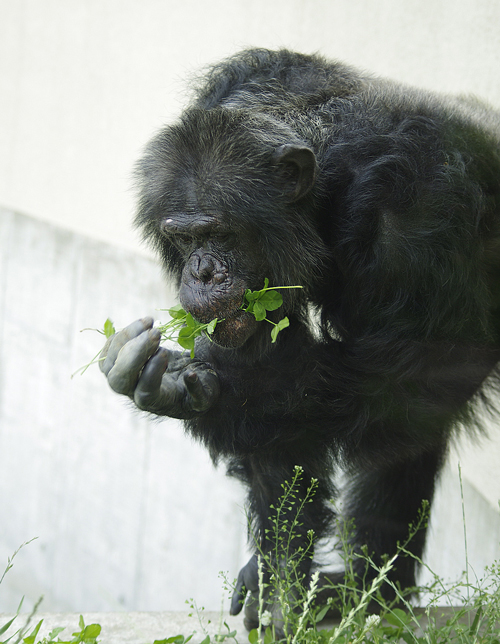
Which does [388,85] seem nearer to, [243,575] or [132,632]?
[243,575]

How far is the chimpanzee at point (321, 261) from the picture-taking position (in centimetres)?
222

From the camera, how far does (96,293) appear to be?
6750 mm

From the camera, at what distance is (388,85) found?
2594 mm

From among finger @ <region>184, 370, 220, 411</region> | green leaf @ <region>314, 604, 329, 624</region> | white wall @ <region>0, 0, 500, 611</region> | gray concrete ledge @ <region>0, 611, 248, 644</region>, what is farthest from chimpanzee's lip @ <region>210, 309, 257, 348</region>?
white wall @ <region>0, 0, 500, 611</region>

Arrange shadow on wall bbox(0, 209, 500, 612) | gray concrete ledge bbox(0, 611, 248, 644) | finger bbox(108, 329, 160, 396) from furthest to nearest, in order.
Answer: shadow on wall bbox(0, 209, 500, 612), gray concrete ledge bbox(0, 611, 248, 644), finger bbox(108, 329, 160, 396)

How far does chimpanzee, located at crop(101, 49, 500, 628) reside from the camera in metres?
2.22

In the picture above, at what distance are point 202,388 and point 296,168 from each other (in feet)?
2.67

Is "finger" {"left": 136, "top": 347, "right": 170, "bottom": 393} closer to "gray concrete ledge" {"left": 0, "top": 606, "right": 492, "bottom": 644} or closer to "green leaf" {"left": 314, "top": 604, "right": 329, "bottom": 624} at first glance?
"green leaf" {"left": 314, "top": 604, "right": 329, "bottom": 624}

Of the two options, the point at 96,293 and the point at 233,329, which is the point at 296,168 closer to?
the point at 233,329

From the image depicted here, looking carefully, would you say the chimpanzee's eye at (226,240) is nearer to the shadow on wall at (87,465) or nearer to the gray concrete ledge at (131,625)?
the gray concrete ledge at (131,625)

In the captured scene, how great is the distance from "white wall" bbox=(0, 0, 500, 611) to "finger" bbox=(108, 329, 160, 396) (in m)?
2.29

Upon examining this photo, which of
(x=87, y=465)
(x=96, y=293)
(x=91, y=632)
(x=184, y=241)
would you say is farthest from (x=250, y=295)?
(x=87, y=465)

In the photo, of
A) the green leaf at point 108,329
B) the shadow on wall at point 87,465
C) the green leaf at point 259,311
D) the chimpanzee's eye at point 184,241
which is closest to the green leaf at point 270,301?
the green leaf at point 259,311

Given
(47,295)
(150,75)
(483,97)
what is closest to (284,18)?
(150,75)
